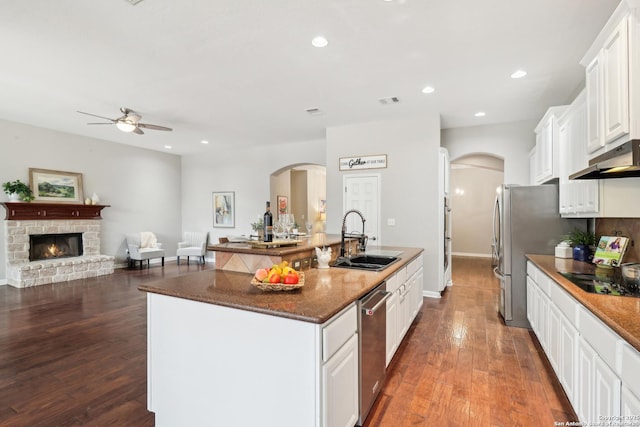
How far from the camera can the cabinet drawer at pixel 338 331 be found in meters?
1.45

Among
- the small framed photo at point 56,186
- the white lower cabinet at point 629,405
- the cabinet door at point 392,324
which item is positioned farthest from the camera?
the small framed photo at point 56,186

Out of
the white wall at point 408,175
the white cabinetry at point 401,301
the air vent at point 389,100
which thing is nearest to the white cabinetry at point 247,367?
the white cabinetry at point 401,301

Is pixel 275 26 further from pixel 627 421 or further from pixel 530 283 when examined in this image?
pixel 530 283

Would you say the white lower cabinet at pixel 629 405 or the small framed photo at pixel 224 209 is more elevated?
the small framed photo at pixel 224 209

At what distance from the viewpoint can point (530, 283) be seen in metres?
3.33

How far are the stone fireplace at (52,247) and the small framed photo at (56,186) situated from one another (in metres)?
0.26

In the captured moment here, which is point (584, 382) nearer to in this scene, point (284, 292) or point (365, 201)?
point (284, 292)

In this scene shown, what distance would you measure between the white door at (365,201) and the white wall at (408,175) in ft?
0.35

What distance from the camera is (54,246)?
6.46 metres

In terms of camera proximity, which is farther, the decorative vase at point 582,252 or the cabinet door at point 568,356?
the decorative vase at point 582,252

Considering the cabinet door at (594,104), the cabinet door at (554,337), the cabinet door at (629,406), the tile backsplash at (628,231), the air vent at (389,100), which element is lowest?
the cabinet door at (554,337)

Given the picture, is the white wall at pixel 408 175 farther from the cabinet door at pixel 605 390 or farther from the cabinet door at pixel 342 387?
the cabinet door at pixel 342 387

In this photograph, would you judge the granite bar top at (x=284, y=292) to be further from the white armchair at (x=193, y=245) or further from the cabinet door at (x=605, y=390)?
the white armchair at (x=193, y=245)

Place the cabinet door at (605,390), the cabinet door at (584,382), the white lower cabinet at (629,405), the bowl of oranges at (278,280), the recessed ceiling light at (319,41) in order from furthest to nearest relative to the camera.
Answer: the recessed ceiling light at (319,41)
the bowl of oranges at (278,280)
the cabinet door at (584,382)
the cabinet door at (605,390)
the white lower cabinet at (629,405)
